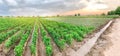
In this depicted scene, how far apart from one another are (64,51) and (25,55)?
2599 mm

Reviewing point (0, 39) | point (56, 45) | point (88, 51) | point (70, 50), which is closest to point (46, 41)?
point (56, 45)

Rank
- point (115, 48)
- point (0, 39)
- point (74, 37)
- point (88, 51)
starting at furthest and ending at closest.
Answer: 1. point (74, 37)
2. point (0, 39)
3. point (115, 48)
4. point (88, 51)

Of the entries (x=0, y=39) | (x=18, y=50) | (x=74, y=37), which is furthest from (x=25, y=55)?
(x=74, y=37)

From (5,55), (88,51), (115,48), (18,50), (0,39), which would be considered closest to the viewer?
(18,50)

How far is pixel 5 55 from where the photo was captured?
13.8 metres

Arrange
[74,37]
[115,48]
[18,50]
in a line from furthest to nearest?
[74,37] < [115,48] < [18,50]

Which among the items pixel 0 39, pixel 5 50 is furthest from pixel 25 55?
pixel 0 39

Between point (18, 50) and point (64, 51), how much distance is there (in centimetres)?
307

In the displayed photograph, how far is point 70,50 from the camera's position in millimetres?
15133

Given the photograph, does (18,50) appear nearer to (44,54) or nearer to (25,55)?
(25,55)

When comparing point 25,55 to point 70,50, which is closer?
point 25,55

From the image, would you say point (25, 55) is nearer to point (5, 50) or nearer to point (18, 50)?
point (18, 50)

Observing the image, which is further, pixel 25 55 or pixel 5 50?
pixel 5 50

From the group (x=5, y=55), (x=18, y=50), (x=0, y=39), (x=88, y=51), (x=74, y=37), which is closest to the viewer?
(x=18, y=50)
